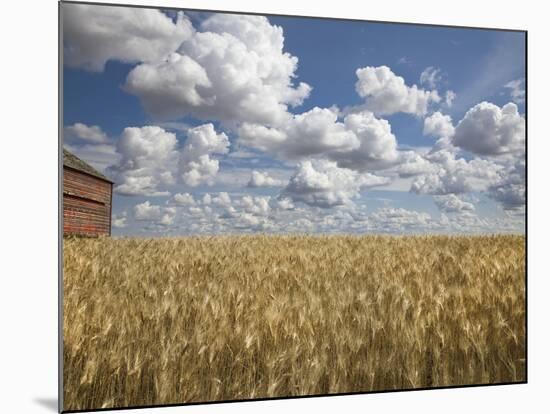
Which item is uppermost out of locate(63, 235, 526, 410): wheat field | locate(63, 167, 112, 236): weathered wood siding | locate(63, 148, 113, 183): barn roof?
locate(63, 148, 113, 183): barn roof

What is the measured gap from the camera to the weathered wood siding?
160 inches

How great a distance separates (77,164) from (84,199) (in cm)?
21

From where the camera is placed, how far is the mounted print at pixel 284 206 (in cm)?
416

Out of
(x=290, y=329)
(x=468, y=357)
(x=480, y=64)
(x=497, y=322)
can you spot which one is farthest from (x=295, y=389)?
(x=480, y=64)

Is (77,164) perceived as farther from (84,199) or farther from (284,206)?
(284,206)

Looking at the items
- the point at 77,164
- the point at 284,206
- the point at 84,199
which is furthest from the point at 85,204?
the point at 284,206

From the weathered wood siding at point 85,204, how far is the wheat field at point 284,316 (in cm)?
10

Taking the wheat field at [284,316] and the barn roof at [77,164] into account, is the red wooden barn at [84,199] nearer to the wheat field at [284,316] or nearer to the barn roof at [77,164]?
the barn roof at [77,164]

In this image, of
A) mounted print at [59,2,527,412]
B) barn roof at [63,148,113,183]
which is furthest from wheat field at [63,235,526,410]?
barn roof at [63,148,113,183]

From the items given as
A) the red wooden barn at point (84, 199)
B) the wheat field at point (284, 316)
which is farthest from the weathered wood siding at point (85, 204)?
the wheat field at point (284, 316)

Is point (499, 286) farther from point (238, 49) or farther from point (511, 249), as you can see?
point (238, 49)

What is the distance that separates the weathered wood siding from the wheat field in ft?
0.33

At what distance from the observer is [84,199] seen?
4082 millimetres

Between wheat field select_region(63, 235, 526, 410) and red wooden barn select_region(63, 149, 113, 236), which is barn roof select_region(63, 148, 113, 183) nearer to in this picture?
red wooden barn select_region(63, 149, 113, 236)
